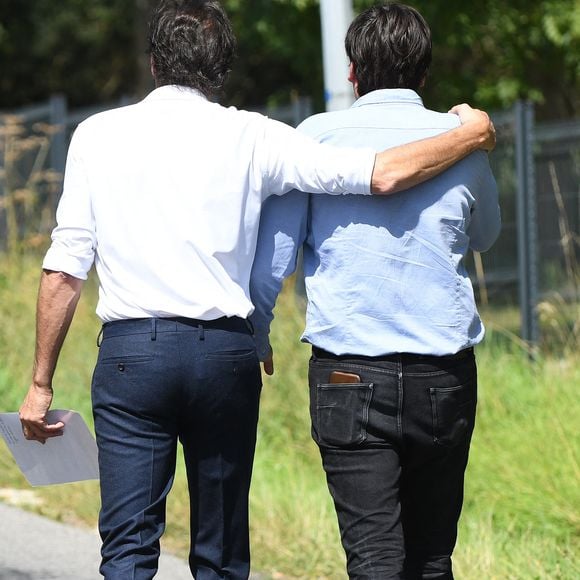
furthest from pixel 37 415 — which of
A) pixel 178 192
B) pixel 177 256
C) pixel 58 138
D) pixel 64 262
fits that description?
pixel 58 138

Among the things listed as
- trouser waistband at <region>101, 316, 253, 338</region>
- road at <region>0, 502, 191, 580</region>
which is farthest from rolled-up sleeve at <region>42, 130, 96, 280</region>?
road at <region>0, 502, 191, 580</region>

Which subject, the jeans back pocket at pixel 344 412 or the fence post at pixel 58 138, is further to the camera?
the fence post at pixel 58 138

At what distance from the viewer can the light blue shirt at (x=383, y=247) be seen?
3277mm

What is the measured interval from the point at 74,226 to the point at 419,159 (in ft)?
2.96

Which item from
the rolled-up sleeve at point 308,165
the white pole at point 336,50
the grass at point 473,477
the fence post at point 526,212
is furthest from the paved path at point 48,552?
the fence post at point 526,212

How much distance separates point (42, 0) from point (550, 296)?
17.9m

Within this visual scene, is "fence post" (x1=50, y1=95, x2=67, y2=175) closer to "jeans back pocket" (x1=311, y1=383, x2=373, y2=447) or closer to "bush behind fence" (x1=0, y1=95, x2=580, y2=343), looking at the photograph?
"bush behind fence" (x1=0, y1=95, x2=580, y2=343)

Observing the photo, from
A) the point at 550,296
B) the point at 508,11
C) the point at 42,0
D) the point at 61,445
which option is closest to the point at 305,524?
the point at 61,445

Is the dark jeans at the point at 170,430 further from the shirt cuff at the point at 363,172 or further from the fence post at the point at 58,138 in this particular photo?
the fence post at the point at 58,138

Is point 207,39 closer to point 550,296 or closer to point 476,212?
point 476,212

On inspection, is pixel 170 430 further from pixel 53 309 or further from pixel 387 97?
pixel 387 97

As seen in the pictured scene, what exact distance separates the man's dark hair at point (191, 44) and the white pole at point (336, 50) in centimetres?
372

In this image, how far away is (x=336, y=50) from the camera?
7121 millimetres

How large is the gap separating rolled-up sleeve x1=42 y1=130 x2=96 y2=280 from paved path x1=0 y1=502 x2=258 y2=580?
6.53ft
